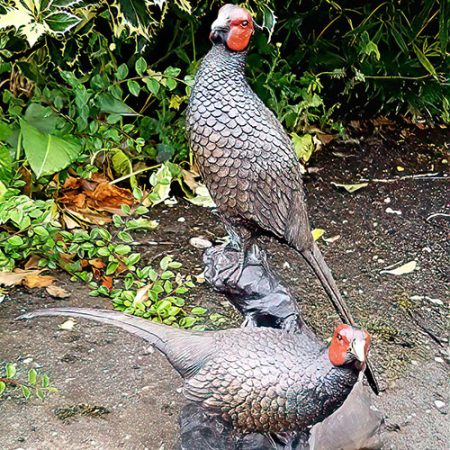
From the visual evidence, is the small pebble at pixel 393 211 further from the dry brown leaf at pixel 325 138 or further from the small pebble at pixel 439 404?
the small pebble at pixel 439 404

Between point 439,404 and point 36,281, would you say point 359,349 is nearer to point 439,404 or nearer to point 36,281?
point 439,404

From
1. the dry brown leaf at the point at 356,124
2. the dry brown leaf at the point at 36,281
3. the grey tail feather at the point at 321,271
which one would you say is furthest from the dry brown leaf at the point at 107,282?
the dry brown leaf at the point at 356,124

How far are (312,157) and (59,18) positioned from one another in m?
1.65

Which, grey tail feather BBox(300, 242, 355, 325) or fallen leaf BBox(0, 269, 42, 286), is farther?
fallen leaf BBox(0, 269, 42, 286)

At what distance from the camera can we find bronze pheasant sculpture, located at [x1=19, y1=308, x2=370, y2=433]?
166 cm

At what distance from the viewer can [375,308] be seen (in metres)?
2.68

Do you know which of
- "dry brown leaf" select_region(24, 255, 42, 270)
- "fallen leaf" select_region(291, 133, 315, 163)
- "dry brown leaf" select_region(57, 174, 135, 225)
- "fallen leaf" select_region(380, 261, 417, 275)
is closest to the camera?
"dry brown leaf" select_region(24, 255, 42, 270)

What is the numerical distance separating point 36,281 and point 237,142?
1132mm

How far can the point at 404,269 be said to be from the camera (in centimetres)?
291

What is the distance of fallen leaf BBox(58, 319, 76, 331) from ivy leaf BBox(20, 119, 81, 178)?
52cm

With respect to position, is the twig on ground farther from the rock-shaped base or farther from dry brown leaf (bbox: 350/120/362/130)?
the rock-shaped base

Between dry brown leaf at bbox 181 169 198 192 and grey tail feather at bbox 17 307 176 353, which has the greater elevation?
grey tail feather at bbox 17 307 176 353

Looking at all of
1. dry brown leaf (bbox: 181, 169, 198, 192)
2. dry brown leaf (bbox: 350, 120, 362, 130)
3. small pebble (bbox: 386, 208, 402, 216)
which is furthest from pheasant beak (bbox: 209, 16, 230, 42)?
dry brown leaf (bbox: 350, 120, 362, 130)

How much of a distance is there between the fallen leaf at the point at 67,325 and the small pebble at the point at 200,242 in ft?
2.01
